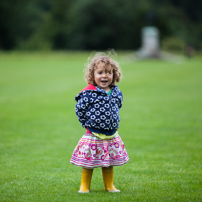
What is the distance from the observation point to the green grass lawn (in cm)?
504

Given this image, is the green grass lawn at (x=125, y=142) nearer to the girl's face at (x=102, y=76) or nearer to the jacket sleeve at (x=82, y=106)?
the jacket sleeve at (x=82, y=106)

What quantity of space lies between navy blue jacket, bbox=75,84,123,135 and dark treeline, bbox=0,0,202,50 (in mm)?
72024

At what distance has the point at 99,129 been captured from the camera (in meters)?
4.77

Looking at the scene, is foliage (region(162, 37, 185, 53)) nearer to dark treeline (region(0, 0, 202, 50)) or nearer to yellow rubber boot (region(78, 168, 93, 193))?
dark treeline (region(0, 0, 202, 50))


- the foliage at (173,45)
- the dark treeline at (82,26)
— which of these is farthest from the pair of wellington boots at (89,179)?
the dark treeline at (82,26)

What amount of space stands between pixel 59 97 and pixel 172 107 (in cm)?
534

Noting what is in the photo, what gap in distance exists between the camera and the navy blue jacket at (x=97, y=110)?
4.74 metres

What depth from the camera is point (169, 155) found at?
25.1 ft

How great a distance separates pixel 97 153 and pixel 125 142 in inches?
170

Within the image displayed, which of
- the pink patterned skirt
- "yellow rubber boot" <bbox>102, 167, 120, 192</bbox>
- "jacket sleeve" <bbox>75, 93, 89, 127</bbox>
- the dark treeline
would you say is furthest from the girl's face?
the dark treeline

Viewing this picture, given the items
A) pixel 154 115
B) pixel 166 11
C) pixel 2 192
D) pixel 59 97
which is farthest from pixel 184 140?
pixel 166 11

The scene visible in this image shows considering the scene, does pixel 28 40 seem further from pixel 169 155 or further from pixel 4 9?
pixel 169 155

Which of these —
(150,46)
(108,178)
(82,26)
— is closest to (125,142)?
(108,178)

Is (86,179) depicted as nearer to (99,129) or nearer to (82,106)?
(99,129)
